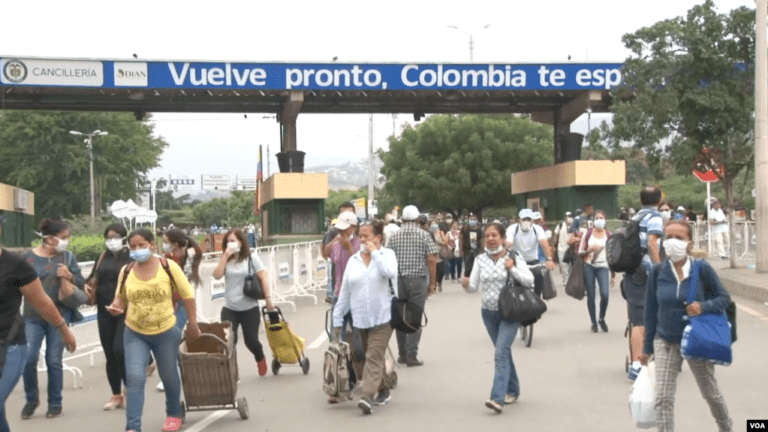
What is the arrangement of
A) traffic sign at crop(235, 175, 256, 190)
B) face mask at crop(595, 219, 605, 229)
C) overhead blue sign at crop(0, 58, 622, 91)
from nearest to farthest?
face mask at crop(595, 219, 605, 229)
overhead blue sign at crop(0, 58, 622, 91)
traffic sign at crop(235, 175, 256, 190)

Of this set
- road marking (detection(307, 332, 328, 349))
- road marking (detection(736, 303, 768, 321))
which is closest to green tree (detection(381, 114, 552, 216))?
road marking (detection(736, 303, 768, 321))

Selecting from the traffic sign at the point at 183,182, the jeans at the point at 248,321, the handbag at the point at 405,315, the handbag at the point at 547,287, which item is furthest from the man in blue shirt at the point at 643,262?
the traffic sign at the point at 183,182

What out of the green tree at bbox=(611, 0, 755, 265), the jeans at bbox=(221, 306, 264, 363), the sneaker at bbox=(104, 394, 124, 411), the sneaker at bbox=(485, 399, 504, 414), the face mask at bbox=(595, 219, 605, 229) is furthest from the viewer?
the green tree at bbox=(611, 0, 755, 265)

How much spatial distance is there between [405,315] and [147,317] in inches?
108

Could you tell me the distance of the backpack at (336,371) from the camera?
9.91 metres

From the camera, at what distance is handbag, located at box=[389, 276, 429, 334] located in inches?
414

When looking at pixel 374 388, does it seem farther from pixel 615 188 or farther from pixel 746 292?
pixel 615 188

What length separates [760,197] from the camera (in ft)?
77.8

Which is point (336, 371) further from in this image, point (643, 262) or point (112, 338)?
point (643, 262)

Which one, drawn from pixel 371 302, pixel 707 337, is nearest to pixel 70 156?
pixel 371 302

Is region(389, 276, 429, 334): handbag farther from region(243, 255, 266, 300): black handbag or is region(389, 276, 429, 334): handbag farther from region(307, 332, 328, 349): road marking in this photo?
region(307, 332, 328, 349): road marking

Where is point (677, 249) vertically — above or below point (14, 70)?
below

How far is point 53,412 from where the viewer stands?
33.1ft

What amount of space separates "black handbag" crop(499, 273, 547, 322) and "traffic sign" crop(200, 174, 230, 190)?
147 metres
